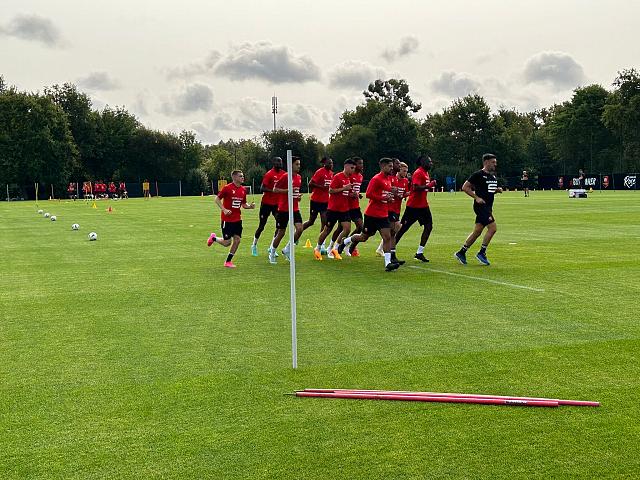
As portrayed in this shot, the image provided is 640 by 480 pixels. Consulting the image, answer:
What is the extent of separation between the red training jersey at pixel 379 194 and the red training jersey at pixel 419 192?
125 cm

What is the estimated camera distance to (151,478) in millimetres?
4426

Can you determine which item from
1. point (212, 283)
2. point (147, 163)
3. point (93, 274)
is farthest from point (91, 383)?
point (147, 163)

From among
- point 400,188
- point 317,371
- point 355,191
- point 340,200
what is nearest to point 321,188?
point 340,200

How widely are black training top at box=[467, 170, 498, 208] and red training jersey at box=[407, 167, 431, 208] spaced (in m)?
1.04

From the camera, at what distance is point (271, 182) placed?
17094 mm

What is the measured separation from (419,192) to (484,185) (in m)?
1.54

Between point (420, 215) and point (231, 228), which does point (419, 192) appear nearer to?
point (420, 215)

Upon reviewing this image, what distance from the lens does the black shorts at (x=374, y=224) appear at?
48.1ft

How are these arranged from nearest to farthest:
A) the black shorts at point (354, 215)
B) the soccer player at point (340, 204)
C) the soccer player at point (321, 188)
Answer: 1. the soccer player at point (340, 204)
2. the black shorts at point (354, 215)
3. the soccer player at point (321, 188)

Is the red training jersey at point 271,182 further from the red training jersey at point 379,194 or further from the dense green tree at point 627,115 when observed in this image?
the dense green tree at point 627,115

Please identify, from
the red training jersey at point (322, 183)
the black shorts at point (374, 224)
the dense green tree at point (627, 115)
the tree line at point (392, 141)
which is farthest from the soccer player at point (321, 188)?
the dense green tree at point (627, 115)

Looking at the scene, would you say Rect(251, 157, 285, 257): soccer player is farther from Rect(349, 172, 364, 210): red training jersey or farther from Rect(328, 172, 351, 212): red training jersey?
Rect(349, 172, 364, 210): red training jersey

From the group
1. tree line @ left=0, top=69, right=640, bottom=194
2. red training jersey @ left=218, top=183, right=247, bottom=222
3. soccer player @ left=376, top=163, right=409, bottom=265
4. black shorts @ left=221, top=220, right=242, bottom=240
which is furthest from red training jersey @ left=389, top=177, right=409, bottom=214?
tree line @ left=0, top=69, right=640, bottom=194

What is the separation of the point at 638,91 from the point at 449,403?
104 m
